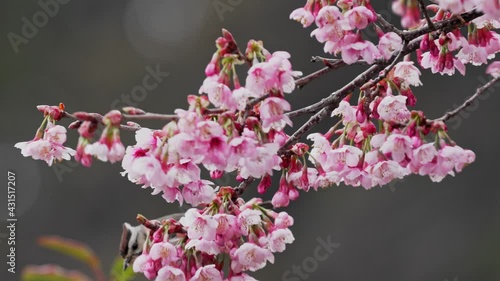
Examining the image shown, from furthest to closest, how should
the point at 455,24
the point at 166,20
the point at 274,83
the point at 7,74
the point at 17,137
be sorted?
the point at 166,20
the point at 7,74
the point at 17,137
the point at 455,24
the point at 274,83

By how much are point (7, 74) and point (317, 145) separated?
7.02 metres

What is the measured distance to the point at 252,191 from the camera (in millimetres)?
6645

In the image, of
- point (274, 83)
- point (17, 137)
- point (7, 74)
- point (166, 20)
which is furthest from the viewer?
point (166, 20)

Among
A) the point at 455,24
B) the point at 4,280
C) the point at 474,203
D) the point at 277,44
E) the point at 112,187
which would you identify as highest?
the point at 277,44

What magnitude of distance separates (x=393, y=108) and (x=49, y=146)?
580 millimetres

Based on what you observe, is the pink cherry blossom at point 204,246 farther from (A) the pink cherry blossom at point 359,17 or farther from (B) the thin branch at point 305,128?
(A) the pink cherry blossom at point 359,17

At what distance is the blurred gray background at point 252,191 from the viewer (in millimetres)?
6930

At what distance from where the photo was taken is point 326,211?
7590 mm

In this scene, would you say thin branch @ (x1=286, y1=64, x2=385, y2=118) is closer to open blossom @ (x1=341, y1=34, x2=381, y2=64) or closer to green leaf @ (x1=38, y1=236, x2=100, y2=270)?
open blossom @ (x1=341, y1=34, x2=381, y2=64)

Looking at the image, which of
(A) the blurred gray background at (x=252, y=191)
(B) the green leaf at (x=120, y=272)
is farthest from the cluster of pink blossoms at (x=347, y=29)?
(A) the blurred gray background at (x=252, y=191)

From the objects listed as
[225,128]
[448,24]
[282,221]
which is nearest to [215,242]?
[282,221]

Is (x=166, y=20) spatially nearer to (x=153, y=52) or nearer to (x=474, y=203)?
(x=153, y=52)

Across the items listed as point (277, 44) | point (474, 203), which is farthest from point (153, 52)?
point (474, 203)

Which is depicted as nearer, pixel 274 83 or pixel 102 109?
pixel 274 83
